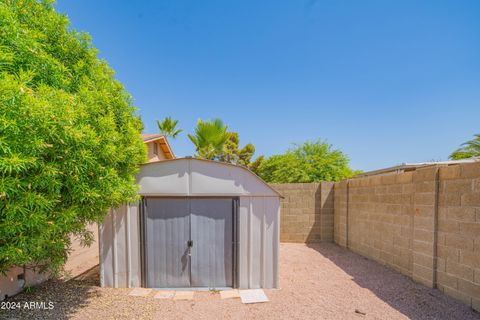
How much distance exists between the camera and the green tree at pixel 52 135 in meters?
2.15

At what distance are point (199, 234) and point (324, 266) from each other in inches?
145

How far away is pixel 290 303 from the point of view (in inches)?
155

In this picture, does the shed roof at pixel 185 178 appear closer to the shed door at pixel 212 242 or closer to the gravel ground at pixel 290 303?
the shed door at pixel 212 242

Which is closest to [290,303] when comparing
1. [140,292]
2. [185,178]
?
[140,292]

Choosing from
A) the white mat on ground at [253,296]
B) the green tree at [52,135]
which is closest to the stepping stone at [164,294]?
the white mat on ground at [253,296]

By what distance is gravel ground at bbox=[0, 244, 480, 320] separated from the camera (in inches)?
140

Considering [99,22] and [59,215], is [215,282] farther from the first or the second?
[99,22]

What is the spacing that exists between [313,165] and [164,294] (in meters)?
10.1

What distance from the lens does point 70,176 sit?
8.98 feet

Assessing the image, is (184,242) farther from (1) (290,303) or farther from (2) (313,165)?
(2) (313,165)

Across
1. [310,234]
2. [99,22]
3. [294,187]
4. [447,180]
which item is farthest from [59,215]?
[310,234]

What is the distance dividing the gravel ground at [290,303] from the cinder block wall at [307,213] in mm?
3079

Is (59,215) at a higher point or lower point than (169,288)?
higher

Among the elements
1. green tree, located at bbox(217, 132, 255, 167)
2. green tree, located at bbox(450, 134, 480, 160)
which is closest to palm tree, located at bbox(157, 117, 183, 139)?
green tree, located at bbox(217, 132, 255, 167)
